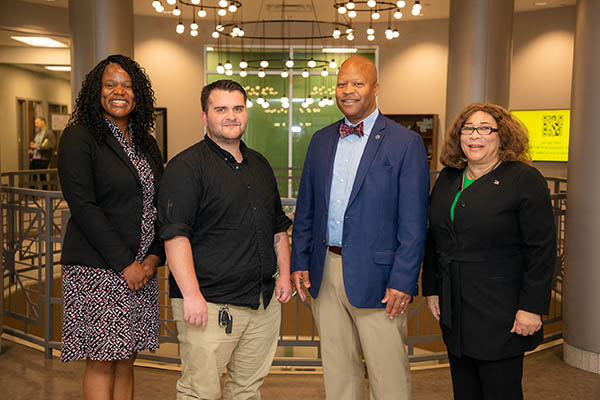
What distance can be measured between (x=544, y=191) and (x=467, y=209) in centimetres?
31

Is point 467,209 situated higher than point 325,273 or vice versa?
point 467,209

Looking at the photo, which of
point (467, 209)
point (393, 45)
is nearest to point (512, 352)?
point (467, 209)

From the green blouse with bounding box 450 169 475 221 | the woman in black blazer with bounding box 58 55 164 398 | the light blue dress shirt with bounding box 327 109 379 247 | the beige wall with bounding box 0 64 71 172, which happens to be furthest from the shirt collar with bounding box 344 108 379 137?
the beige wall with bounding box 0 64 71 172

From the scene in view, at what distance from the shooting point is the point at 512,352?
2453 millimetres

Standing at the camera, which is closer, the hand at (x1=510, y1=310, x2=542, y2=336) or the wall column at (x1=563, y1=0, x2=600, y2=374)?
the hand at (x1=510, y1=310, x2=542, y2=336)

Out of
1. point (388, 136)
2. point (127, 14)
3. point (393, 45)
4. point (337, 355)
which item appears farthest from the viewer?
point (393, 45)

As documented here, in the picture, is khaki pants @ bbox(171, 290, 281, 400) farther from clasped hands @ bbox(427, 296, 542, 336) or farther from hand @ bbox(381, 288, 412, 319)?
clasped hands @ bbox(427, 296, 542, 336)

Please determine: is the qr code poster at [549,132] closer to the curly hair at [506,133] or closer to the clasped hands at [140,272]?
A: the curly hair at [506,133]

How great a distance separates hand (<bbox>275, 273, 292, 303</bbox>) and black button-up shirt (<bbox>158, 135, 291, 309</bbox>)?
0.14 m

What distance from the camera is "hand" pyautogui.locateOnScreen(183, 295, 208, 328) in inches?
93.4

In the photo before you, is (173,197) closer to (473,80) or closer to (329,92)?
(473,80)

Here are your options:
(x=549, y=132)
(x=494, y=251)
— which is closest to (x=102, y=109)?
(x=494, y=251)

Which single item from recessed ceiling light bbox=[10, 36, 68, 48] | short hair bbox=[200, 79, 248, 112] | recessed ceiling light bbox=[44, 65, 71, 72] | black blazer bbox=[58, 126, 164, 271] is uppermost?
recessed ceiling light bbox=[10, 36, 68, 48]

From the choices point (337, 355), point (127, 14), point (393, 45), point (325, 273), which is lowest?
point (337, 355)
